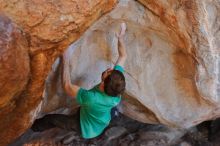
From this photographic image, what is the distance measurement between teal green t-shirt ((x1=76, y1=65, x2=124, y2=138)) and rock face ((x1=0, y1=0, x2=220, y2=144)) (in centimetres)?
26

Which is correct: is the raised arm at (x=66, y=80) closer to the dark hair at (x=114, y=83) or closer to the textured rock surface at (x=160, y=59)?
the textured rock surface at (x=160, y=59)

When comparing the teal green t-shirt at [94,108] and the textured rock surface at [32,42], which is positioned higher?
the textured rock surface at [32,42]

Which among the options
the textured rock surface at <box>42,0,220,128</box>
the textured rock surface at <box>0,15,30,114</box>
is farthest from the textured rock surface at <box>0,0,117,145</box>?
the textured rock surface at <box>42,0,220,128</box>

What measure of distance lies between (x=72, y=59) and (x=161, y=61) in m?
0.68

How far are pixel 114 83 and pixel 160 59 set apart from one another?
631 mm

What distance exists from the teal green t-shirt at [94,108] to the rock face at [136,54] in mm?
257

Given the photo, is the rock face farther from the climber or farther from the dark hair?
the dark hair

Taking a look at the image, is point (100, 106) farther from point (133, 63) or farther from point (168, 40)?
point (168, 40)

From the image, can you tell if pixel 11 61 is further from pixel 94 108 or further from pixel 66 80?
pixel 94 108

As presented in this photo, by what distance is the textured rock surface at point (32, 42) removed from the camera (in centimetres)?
180

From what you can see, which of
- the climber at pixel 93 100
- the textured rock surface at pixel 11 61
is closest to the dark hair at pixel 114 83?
the climber at pixel 93 100

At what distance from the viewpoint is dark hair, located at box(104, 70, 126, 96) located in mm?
2299

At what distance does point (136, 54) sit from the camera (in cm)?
279

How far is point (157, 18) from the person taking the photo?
2504 millimetres
